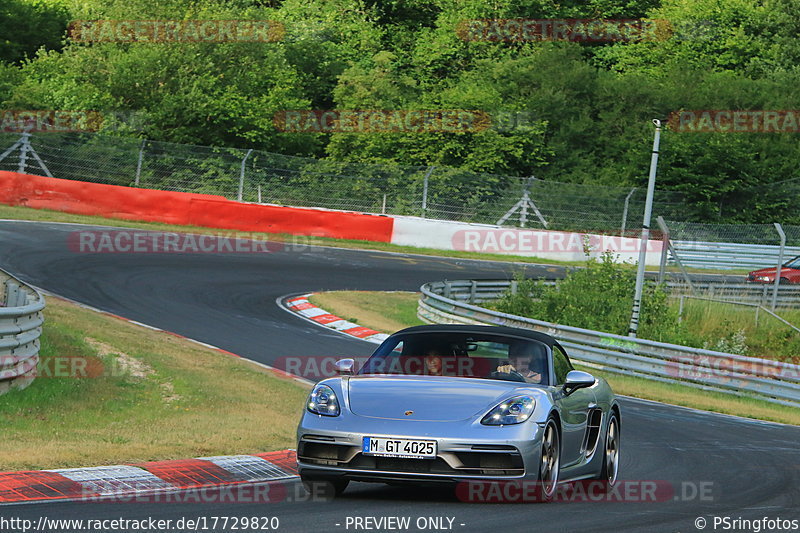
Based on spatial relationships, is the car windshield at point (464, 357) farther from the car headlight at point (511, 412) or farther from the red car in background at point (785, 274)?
the red car in background at point (785, 274)

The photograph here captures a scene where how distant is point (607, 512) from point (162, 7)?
39.3 metres

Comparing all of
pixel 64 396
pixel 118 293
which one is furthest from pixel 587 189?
pixel 64 396

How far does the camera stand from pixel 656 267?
37.0m

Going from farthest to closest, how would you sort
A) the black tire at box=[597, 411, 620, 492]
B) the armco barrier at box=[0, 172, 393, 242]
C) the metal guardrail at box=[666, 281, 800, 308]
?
the armco barrier at box=[0, 172, 393, 242], the metal guardrail at box=[666, 281, 800, 308], the black tire at box=[597, 411, 620, 492]

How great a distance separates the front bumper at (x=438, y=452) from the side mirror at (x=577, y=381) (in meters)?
0.84

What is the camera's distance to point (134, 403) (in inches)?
521

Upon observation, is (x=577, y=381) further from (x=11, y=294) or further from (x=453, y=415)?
(x=11, y=294)

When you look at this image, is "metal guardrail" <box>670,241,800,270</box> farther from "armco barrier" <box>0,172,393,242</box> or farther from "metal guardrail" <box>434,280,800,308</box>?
"armco barrier" <box>0,172,393,242</box>

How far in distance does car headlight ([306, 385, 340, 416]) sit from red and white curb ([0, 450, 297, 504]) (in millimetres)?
639

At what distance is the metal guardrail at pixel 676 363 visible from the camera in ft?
65.1

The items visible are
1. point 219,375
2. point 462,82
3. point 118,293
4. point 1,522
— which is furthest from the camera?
point 462,82

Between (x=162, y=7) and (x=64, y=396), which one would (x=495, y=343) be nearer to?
(x=64, y=396)

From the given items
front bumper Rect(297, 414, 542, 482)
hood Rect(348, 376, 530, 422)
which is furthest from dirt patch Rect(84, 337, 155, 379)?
front bumper Rect(297, 414, 542, 482)

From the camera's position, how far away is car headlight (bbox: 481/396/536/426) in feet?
24.9
